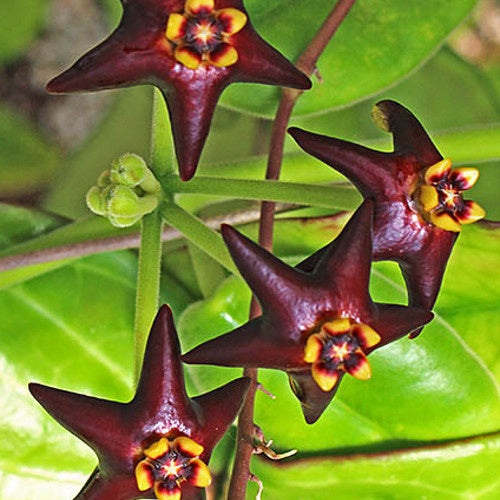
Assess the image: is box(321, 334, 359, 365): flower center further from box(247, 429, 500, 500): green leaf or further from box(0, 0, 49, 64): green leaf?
→ box(0, 0, 49, 64): green leaf

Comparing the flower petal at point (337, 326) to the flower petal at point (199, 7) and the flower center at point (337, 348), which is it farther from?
the flower petal at point (199, 7)

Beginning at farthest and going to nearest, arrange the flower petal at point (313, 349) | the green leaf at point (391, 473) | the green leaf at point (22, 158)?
the green leaf at point (22, 158), the green leaf at point (391, 473), the flower petal at point (313, 349)

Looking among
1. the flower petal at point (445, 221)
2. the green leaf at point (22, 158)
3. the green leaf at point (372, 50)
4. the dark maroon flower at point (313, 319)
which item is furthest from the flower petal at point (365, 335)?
the green leaf at point (22, 158)

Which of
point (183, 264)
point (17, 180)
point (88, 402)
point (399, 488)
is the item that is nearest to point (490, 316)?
point (399, 488)

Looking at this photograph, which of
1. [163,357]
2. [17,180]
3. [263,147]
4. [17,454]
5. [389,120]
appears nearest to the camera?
[163,357]

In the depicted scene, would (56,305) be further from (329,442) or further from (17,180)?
(17,180)

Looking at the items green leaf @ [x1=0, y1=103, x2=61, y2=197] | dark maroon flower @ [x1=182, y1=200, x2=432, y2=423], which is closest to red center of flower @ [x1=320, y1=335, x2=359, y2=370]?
dark maroon flower @ [x1=182, y1=200, x2=432, y2=423]
